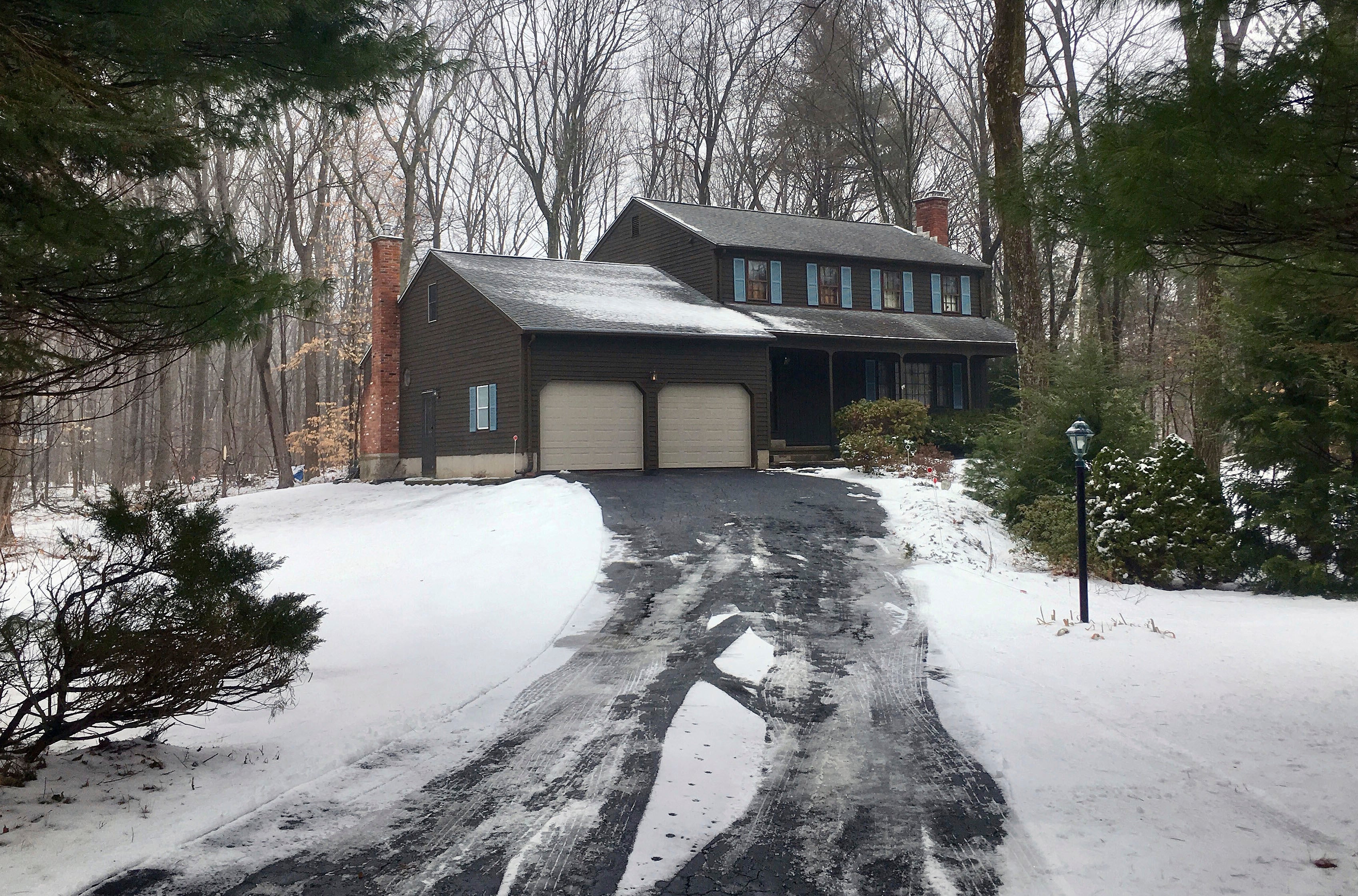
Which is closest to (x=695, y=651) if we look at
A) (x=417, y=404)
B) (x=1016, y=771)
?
(x=1016, y=771)

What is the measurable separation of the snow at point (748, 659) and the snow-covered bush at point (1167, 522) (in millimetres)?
5782

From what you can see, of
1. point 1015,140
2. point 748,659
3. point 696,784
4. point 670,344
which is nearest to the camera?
point 696,784

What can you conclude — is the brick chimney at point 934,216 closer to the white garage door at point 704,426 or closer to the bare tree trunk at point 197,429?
the white garage door at point 704,426

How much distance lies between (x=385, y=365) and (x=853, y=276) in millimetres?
12866

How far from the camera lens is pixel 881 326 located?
25172 millimetres

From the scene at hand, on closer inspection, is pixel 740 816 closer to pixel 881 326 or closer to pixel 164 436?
pixel 881 326

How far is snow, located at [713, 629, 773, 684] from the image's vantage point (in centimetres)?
749

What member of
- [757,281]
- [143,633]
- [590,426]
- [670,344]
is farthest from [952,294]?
[143,633]

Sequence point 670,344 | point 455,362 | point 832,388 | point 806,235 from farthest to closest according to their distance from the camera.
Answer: point 806,235 < point 832,388 < point 455,362 < point 670,344

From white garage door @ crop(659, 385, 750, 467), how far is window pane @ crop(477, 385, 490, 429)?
3.83 meters

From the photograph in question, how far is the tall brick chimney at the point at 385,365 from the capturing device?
2533cm

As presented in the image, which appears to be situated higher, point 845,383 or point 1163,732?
point 845,383

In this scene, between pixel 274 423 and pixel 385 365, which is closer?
pixel 385 365

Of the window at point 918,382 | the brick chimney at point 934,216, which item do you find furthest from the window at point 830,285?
the brick chimney at point 934,216
